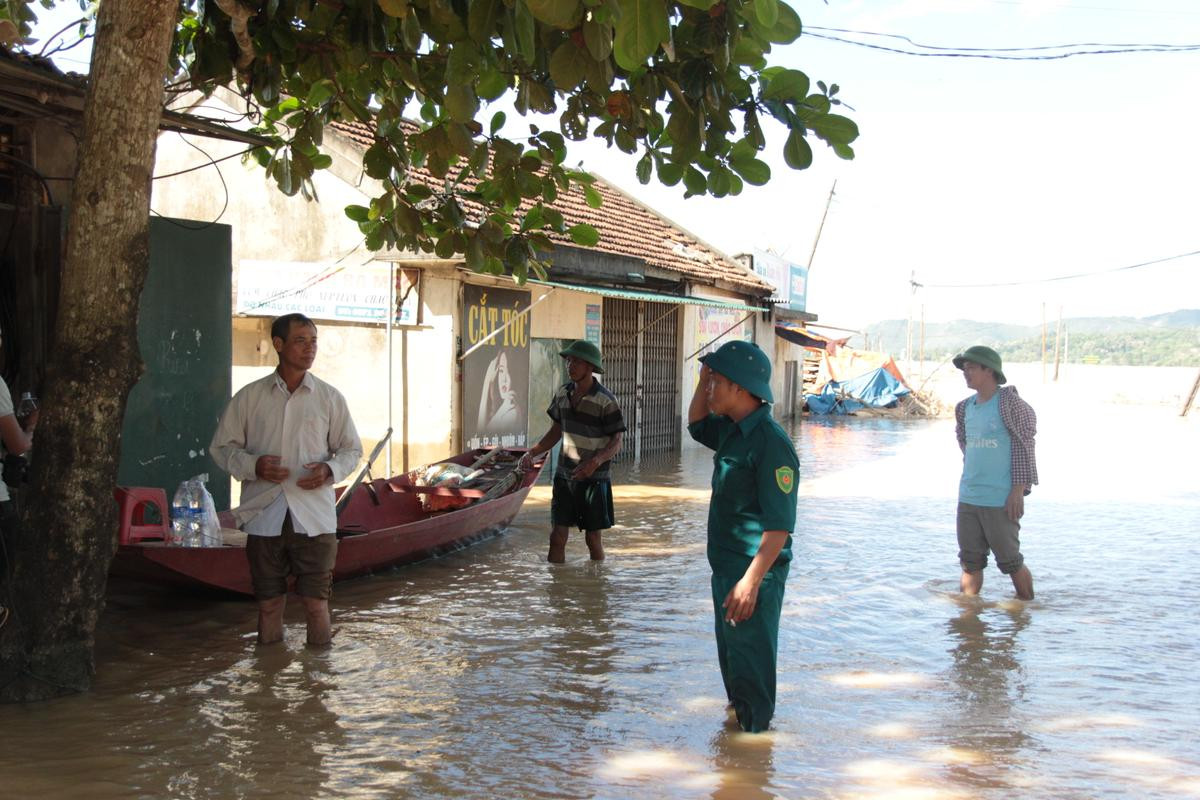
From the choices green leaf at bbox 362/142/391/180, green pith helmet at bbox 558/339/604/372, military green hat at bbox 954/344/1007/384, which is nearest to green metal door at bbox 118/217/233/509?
green leaf at bbox 362/142/391/180

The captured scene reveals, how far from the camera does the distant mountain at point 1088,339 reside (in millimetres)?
99625

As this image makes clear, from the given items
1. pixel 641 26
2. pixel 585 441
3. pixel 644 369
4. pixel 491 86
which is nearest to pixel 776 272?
pixel 644 369

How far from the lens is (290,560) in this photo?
5.65 meters

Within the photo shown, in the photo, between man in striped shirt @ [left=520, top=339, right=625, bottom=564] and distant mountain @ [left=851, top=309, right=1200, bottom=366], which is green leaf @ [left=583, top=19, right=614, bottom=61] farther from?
distant mountain @ [left=851, top=309, right=1200, bottom=366]

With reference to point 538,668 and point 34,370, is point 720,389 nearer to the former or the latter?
point 538,668

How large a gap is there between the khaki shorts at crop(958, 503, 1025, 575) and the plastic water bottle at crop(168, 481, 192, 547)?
5331 mm

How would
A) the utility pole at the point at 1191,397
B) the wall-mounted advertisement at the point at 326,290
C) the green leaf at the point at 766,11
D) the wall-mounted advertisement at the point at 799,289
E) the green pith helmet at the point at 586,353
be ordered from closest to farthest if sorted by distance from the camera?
the green leaf at the point at 766,11, the green pith helmet at the point at 586,353, the wall-mounted advertisement at the point at 326,290, the wall-mounted advertisement at the point at 799,289, the utility pole at the point at 1191,397

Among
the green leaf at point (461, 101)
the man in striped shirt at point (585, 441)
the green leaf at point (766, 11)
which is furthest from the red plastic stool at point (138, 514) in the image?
the green leaf at point (766, 11)

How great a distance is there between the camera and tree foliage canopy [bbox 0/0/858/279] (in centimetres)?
383

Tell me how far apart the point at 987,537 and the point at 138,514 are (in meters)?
5.74

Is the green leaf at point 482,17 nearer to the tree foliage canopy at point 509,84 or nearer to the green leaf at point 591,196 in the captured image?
the tree foliage canopy at point 509,84

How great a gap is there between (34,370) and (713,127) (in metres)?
5.09

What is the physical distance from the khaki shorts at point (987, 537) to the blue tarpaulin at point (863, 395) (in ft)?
83.6

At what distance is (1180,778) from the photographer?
181 inches
